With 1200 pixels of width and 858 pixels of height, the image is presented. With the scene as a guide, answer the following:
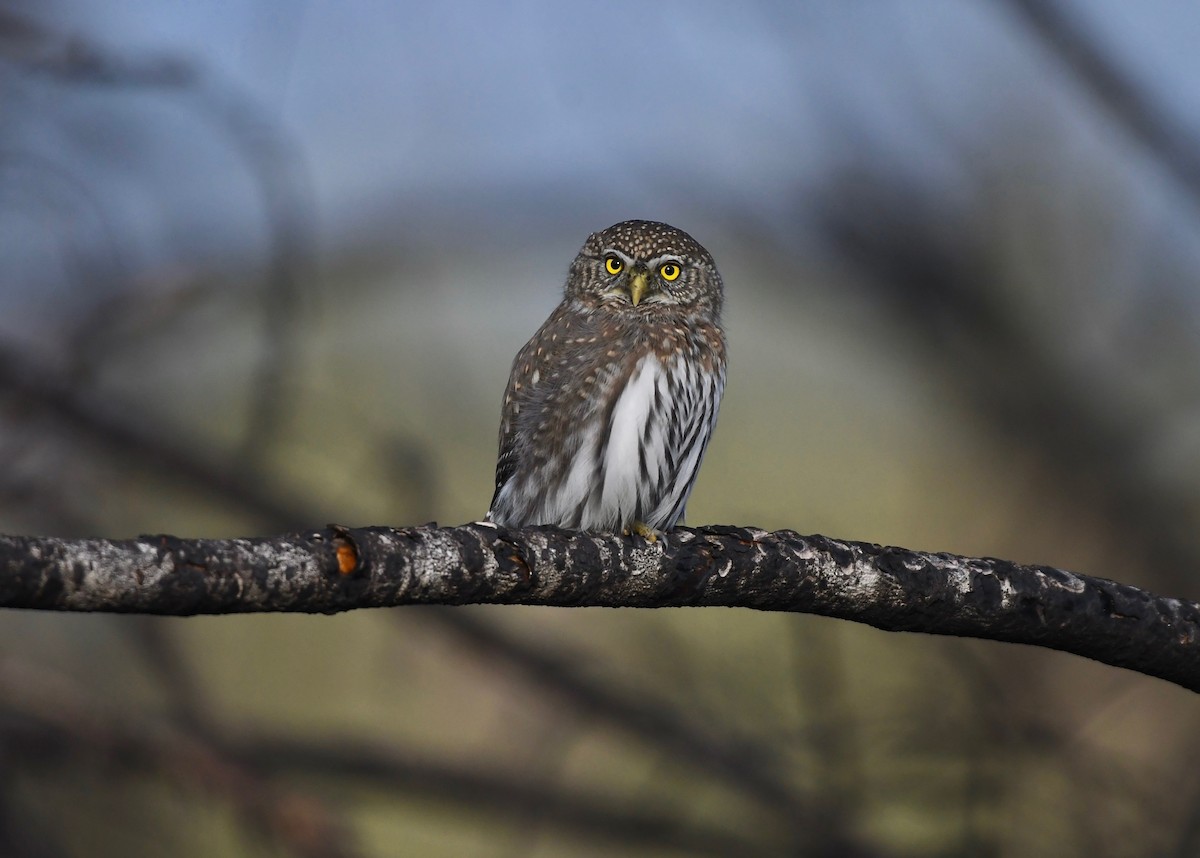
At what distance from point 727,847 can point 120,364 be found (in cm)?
341

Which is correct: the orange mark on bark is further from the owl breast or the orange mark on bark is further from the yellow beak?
the yellow beak

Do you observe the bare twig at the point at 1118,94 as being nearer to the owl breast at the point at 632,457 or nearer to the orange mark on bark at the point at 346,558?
the owl breast at the point at 632,457

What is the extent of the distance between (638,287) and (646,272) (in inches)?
5.1

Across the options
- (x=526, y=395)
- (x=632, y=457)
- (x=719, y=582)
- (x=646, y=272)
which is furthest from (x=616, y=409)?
(x=719, y=582)

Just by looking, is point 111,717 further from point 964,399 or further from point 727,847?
point 964,399

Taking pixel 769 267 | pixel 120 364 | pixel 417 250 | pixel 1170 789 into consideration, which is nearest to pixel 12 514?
pixel 120 364

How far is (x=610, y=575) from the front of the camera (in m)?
2.74

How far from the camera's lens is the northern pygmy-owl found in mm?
4461

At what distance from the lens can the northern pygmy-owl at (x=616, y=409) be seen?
4461 mm

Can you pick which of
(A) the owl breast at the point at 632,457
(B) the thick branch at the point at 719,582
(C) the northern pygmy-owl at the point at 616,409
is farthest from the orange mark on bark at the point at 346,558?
(A) the owl breast at the point at 632,457

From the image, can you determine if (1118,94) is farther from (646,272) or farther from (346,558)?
(346,558)

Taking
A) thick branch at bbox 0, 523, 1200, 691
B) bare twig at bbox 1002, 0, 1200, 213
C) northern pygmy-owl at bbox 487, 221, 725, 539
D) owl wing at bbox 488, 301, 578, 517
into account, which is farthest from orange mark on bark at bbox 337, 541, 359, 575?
bare twig at bbox 1002, 0, 1200, 213

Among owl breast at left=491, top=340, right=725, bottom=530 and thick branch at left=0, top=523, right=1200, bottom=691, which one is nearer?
thick branch at left=0, top=523, right=1200, bottom=691

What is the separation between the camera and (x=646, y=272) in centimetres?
502
